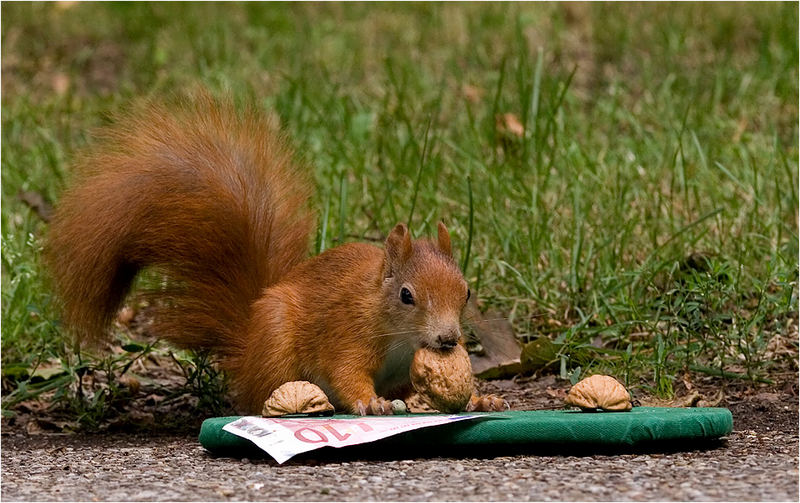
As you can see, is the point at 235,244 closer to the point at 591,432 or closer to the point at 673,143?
the point at 591,432

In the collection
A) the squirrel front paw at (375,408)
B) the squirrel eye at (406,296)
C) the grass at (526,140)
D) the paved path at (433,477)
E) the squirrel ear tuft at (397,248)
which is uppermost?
the grass at (526,140)

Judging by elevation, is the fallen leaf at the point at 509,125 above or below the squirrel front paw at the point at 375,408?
above

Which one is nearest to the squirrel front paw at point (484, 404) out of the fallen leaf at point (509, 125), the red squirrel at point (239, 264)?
the red squirrel at point (239, 264)

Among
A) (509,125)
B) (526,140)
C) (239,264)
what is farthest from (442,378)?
(509,125)

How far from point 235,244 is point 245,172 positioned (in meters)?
0.20

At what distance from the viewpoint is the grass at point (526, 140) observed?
348 centimetres

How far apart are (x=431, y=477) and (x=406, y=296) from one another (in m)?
0.54

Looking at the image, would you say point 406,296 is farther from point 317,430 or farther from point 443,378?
point 317,430

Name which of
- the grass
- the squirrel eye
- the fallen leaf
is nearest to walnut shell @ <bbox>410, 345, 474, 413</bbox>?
the squirrel eye

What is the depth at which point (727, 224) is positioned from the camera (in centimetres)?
375

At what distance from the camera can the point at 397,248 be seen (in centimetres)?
273

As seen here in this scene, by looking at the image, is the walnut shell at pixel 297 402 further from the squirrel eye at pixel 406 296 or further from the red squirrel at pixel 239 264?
the squirrel eye at pixel 406 296

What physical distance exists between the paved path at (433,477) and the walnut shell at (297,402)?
159 mm

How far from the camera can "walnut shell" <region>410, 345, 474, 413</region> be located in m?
2.60
